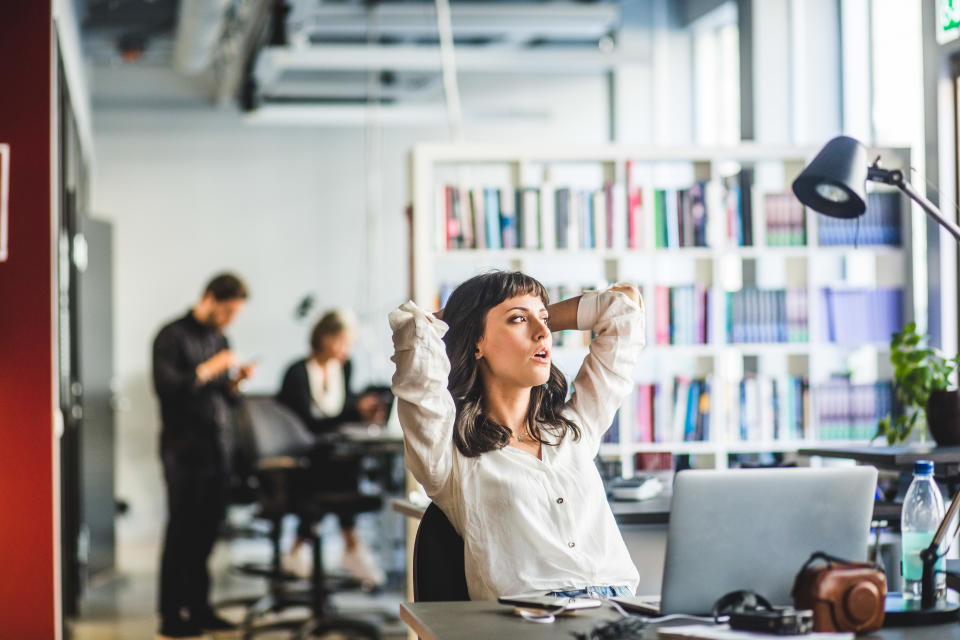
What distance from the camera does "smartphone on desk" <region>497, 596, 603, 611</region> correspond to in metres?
2.01

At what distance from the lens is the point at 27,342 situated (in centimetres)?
434

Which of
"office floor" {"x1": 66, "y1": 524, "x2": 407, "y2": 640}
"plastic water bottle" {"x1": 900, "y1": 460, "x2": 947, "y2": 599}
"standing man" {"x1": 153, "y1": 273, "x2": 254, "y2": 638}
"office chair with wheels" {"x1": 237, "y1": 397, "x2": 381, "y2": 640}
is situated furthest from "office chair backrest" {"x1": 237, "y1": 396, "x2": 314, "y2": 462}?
"plastic water bottle" {"x1": 900, "y1": 460, "x2": 947, "y2": 599}

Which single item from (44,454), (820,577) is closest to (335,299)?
(44,454)

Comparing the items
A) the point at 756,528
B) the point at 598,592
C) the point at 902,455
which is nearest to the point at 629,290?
the point at 598,592

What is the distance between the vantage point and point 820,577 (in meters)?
1.79

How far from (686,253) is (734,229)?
28cm

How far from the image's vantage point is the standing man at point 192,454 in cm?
539

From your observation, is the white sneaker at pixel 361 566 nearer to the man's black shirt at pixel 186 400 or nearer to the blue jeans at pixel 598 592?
the man's black shirt at pixel 186 400

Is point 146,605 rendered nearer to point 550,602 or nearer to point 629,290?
point 629,290

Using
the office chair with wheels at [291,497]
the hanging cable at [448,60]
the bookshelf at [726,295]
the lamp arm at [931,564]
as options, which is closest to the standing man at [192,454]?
the office chair with wheels at [291,497]

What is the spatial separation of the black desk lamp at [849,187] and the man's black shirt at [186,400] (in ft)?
11.8

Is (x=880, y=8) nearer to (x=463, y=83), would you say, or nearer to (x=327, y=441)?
(x=327, y=441)

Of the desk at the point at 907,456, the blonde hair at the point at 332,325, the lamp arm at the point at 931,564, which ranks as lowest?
the lamp arm at the point at 931,564

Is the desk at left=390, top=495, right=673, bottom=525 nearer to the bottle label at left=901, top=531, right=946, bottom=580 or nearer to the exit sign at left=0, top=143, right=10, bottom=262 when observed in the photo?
the bottle label at left=901, top=531, right=946, bottom=580
